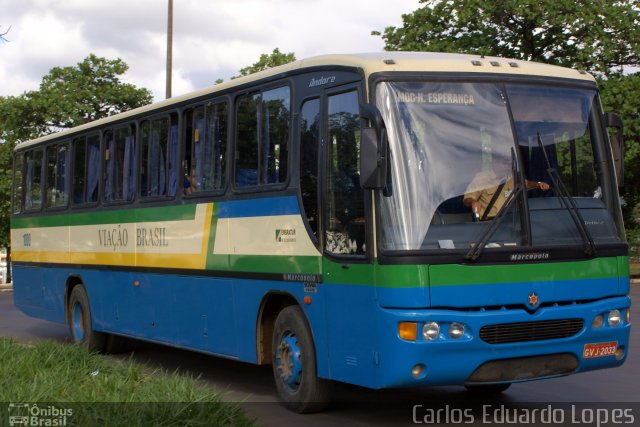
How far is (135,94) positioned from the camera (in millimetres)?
46938

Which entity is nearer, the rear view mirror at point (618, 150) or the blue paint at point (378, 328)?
the blue paint at point (378, 328)

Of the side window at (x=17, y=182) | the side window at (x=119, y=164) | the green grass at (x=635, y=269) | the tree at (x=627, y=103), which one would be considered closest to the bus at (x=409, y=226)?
the side window at (x=119, y=164)

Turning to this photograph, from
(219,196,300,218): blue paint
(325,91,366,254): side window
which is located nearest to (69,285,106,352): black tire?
(219,196,300,218): blue paint

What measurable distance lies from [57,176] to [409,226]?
948 cm

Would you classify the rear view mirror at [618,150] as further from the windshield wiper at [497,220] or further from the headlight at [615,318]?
the windshield wiper at [497,220]

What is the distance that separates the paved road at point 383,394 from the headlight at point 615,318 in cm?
80

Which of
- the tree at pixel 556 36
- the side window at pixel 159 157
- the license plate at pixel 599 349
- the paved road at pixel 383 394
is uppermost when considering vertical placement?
the tree at pixel 556 36

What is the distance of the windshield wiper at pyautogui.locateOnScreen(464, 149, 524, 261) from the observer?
855 centimetres

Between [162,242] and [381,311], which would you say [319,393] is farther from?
[162,242]

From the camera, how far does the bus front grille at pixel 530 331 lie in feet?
28.2

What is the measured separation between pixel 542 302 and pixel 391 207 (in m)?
1.45

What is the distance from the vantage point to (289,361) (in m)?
10.0

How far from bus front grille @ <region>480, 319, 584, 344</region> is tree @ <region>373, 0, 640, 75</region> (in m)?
29.1

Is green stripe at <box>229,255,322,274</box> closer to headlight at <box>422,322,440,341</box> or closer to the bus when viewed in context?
the bus
